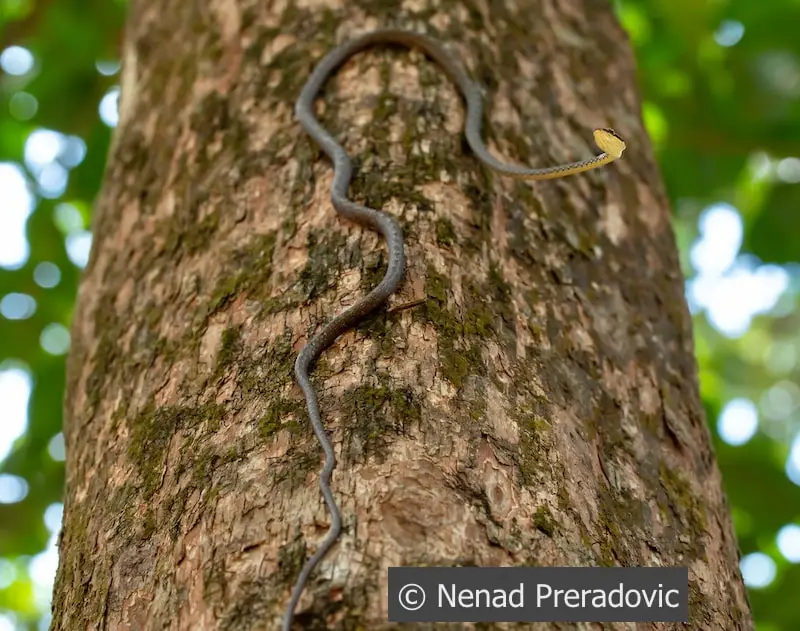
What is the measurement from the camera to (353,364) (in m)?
2.17

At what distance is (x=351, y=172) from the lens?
268 centimetres

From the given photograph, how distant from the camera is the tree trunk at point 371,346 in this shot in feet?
6.27

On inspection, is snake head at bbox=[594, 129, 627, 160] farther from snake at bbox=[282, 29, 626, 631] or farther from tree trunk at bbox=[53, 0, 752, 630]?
tree trunk at bbox=[53, 0, 752, 630]

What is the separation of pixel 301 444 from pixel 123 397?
2.47ft

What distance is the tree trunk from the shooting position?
1.91 meters

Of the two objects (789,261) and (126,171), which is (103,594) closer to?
(126,171)


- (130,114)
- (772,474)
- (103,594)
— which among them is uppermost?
(130,114)

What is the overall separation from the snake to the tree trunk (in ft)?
0.11

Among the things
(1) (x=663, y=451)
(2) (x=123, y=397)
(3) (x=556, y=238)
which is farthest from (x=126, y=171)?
(1) (x=663, y=451)

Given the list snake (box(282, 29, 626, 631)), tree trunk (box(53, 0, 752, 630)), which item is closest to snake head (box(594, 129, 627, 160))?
snake (box(282, 29, 626, 631))

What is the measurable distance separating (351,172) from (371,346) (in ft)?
2.29

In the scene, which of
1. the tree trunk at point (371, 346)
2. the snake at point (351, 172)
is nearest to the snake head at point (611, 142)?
the snake at point (351, 172)

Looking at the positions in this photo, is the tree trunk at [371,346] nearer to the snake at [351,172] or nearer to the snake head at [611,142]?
the snake at [351,172]

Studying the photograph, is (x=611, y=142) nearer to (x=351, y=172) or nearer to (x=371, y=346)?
(x=351, y=172)
